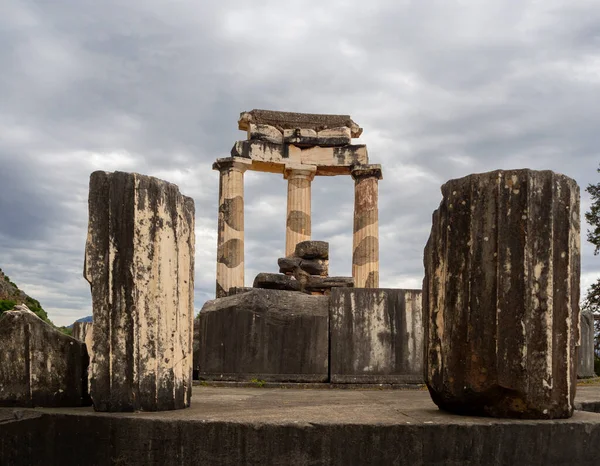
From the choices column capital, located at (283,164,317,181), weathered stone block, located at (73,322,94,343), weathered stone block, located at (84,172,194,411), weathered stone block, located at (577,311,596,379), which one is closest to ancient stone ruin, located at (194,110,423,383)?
weathered stone block, located at (73,322,94,343)

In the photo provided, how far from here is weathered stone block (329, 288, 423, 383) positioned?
28.7 feet

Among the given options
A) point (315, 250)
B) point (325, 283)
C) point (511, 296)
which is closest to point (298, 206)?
point (315, 250)

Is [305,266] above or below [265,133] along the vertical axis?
below

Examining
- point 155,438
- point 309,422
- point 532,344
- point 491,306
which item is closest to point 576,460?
point 532,344

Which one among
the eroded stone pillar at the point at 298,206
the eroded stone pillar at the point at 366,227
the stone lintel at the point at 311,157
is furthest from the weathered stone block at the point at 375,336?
the stone lintel at the point at 311,157

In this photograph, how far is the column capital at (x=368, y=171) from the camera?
1942 centimetres

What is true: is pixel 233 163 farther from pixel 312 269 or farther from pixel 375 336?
pixel 375 336

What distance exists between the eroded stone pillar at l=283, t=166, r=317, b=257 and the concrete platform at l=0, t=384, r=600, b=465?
14.8 meters

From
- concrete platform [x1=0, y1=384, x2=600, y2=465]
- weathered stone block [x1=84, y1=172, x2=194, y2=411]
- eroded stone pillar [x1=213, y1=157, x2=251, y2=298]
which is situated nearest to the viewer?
concrete platform [x1=0, y1=384, x2=600, y2=465]

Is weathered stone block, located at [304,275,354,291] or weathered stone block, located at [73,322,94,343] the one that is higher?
weathered stone block, located at [304,275,354,291]

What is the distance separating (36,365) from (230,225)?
44.9 ft

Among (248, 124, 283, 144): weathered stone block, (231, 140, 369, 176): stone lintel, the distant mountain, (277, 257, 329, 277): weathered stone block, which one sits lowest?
the distant mountain

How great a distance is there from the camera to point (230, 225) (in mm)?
18625

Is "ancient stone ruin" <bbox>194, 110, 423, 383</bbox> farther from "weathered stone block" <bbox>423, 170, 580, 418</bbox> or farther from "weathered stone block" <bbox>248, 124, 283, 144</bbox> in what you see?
"weathered stone block" <bbox>248, 124, 283, 144</bbox>
